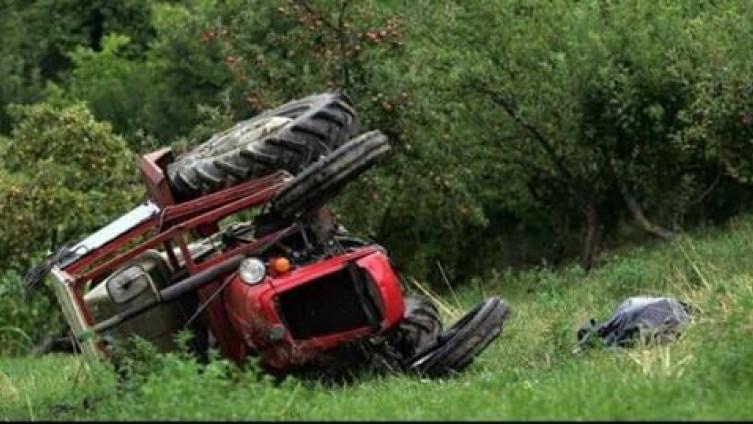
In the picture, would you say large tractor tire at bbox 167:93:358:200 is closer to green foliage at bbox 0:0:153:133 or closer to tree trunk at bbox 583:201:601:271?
tree trunk at bbox 583:201:601:271

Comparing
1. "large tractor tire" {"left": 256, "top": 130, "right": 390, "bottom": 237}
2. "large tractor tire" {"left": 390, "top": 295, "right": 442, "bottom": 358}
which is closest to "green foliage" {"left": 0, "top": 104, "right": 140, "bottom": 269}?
"large tractor tire" {"left": 390, "top": 295, "right": 442, "bottom": 358}

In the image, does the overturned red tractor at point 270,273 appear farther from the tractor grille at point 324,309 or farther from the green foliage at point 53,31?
the green foliage at point 53,31

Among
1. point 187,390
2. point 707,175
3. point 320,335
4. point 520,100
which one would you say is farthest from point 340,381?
point 707,175

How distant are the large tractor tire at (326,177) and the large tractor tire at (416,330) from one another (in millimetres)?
1167

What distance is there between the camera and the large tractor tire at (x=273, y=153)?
1119cm

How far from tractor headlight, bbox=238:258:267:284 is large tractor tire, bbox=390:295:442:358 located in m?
1.19

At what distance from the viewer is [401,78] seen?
2148cm

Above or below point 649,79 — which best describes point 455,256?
below

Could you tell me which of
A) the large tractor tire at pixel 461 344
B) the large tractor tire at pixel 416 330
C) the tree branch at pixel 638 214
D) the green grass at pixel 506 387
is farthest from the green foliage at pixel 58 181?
the large tractor tire at pixel 461 344

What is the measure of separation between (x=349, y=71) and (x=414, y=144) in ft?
5.08

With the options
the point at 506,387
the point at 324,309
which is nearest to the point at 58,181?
the point at 324,309

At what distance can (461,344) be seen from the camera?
36.0 ft

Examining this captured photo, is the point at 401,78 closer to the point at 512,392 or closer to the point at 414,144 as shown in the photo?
the point at 414,144

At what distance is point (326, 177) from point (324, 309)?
0.98 meters
